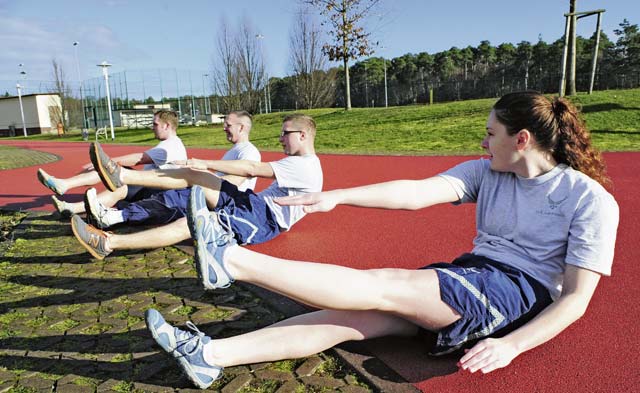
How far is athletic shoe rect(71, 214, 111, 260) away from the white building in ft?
151

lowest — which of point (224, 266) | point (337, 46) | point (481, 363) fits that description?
point (481, 363)

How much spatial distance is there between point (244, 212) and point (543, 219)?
2635mm

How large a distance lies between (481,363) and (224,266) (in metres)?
1.11

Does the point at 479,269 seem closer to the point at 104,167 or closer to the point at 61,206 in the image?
the point at 104,167

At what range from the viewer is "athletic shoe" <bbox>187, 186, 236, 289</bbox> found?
2.03m

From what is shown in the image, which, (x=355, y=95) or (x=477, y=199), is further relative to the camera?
(x=355, y=95)

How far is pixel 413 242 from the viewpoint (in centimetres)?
475

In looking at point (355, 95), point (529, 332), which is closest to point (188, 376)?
point (529, 332)

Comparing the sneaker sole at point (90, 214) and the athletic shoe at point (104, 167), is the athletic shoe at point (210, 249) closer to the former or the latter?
the athletic shoe at point (104, 167)

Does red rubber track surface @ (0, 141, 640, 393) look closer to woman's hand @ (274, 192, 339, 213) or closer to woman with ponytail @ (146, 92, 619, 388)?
woman with ponytail @ (146, 92, 619, 388)

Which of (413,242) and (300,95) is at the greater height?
(300,95)

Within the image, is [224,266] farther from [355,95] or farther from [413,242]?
[355,95]

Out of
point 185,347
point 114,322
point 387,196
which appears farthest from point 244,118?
point 185,347

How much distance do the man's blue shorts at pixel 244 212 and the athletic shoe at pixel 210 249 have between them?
206cm
